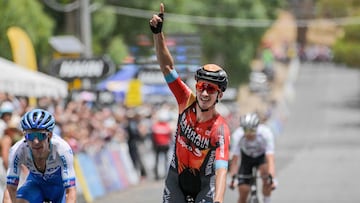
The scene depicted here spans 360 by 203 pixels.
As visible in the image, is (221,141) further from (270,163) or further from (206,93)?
(270,163)

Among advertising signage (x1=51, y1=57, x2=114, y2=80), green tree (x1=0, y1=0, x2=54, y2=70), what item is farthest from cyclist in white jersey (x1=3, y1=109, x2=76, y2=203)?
green tree (x1=0, y1=0, x2=54, y2=70)

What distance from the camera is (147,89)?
116 feet

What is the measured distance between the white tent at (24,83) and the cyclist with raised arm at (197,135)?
Result: 9.78 metres

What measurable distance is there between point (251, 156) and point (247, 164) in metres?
0.14

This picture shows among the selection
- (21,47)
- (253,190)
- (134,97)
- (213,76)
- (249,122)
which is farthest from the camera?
(134,97)

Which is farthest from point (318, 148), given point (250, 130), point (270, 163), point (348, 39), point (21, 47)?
point (250, 130)

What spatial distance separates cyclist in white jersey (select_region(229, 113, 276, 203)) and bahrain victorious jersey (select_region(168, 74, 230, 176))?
4.42 meters

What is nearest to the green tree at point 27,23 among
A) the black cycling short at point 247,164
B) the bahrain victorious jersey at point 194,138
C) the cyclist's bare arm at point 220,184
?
the black cycling short at point 247,164

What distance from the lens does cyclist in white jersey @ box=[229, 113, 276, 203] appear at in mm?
13359

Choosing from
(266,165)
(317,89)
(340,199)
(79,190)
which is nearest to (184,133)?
(266,165)

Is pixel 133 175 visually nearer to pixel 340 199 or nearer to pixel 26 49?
pixel 26 49

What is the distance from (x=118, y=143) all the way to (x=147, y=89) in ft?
40.4

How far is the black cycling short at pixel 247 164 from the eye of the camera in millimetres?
13781

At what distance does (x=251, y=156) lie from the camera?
1379 centimetres
